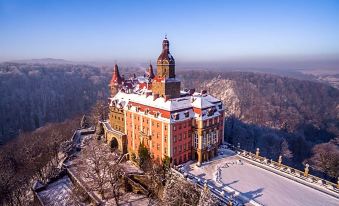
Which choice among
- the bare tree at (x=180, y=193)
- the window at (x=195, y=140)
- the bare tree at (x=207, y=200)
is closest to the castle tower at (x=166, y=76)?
the window at (x=195, y=140)

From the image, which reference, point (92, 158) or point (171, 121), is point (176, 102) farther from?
point (92, 158)

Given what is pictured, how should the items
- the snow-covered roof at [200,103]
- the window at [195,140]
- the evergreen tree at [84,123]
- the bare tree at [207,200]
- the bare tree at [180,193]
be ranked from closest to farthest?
the bare tree at [207,200], the bare tree at [180,193], the snow-covered roof at [200,103], the window at [195,140], the evergreen tree at [84,123]

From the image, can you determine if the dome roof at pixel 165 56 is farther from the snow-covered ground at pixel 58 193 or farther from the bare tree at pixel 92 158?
the snow-covered ground at pixel 58 193

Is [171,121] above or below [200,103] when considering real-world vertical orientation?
below

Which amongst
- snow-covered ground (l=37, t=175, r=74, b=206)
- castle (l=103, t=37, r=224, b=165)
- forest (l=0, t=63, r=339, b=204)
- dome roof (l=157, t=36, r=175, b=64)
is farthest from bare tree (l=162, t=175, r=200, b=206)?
forest (l=0, t=63, r=339, b=204)

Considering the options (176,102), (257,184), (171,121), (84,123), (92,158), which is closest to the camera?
(257,184)

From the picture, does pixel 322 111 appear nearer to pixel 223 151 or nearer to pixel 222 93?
pixel 222 93

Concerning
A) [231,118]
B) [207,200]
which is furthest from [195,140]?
[231,118]

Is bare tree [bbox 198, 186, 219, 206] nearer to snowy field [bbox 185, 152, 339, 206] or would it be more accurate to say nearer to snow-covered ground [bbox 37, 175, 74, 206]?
snowy field [bbox 185, 152, 339, 206]
